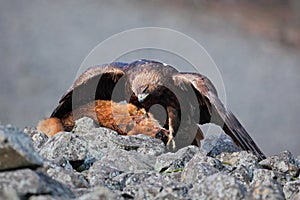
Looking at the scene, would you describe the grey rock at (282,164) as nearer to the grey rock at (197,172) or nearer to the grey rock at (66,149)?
the grey rock at (197,172)

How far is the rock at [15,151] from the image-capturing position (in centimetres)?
213

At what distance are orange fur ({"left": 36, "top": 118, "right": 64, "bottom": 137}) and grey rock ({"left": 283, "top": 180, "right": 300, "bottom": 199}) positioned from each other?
1955 millimetres

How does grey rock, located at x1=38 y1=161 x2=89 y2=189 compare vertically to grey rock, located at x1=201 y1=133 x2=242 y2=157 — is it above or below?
above

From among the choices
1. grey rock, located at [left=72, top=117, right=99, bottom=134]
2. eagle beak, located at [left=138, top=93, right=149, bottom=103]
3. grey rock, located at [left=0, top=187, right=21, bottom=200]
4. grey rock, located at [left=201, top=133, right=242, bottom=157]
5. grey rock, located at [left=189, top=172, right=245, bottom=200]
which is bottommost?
grey rock, located at [left=201, top=133, right=242, bottom=157]

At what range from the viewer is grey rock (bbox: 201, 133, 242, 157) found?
4.24m

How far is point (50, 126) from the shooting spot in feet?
15.3

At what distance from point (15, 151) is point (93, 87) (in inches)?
114

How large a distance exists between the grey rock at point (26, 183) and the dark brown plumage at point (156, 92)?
2.35m

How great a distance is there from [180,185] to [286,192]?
671 millimetres

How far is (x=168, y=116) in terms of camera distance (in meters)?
4.89

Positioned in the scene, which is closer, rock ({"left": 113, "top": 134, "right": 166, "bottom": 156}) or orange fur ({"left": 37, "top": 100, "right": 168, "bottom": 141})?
rock ({"left": 113, "top": 134, "right": 166, "bottom": 156})

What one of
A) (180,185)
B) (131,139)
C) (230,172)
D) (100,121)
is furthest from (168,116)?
(180,185)

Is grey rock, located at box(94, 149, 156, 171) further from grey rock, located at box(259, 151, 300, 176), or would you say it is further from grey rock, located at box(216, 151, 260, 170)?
grey rock, located at box(259, 151, 300, 176)

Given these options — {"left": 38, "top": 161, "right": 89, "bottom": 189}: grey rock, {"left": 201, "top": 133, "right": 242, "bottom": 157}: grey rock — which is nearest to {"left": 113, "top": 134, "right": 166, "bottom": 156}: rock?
{"left": 201, "top": 133, "right": 242, "bottom": 157}: grey rock
